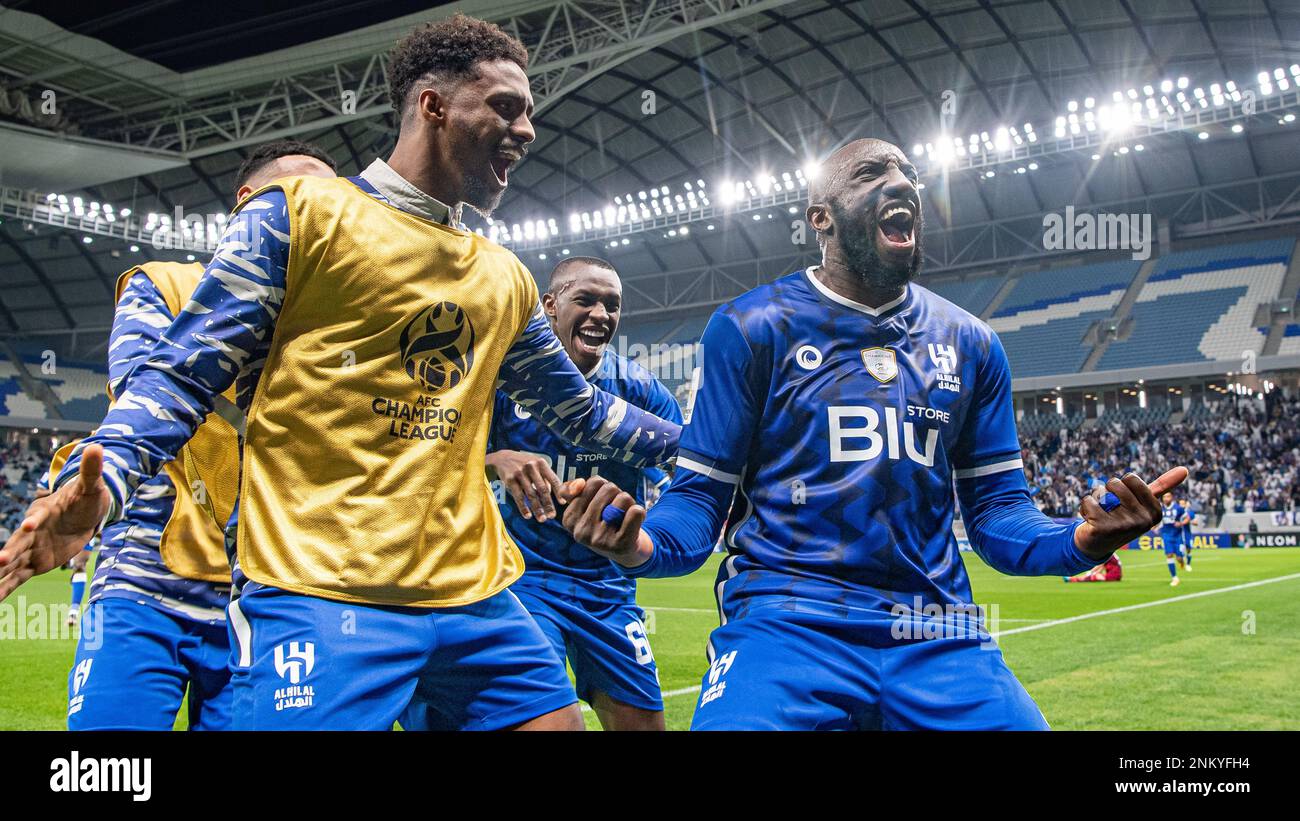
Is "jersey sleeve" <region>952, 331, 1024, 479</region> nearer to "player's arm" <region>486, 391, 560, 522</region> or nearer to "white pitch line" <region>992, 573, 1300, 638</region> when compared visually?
"player's arm" <region>486, 391, 560, 522</region>

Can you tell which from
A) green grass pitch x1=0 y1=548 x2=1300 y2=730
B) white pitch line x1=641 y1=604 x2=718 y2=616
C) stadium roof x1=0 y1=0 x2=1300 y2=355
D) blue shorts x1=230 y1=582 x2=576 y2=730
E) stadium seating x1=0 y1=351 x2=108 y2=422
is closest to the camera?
blue shorts x1=230 y1=582 x2=576 y2=730

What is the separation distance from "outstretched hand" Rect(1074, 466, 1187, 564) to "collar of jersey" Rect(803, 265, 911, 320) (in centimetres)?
76

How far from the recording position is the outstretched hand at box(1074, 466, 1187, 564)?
2381mm

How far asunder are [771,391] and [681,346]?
40.7 meters

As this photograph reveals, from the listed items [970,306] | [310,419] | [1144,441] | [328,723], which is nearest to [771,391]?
[310,419]

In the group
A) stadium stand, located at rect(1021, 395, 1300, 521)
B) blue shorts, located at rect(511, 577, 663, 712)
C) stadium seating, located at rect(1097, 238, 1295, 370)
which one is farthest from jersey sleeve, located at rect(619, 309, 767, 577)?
stadium seating, located at rect(1097, 238, 1295, 370)

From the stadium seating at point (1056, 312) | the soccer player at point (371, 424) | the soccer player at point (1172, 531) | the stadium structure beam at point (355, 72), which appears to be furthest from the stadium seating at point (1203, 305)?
the soccer player at point (371, 424)

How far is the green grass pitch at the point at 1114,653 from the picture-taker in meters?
6.87

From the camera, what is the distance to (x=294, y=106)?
2778 cm

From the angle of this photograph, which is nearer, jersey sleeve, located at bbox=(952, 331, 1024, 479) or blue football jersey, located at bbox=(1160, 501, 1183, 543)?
jersey sleeve, located at bbox=(952, 331, 1024, 479)

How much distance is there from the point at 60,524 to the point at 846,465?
70.1 inches

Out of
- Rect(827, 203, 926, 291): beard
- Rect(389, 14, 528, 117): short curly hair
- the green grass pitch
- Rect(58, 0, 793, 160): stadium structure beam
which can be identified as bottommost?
the green grass pitch

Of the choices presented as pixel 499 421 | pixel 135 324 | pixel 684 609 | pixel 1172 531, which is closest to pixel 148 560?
pixel 135 324

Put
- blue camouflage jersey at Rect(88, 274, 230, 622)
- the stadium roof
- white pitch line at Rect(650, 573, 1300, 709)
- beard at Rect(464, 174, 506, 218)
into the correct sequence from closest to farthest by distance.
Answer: beard at Rect(464, 174, 506, 218)
blue camouflage jersey at Rect(88, 274, 230, 622)
white pitch line at Rect(650, 573, 1300, 709)
the stadium roof
